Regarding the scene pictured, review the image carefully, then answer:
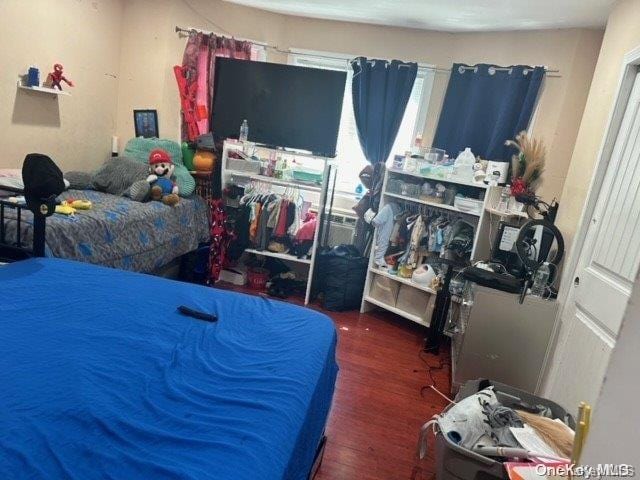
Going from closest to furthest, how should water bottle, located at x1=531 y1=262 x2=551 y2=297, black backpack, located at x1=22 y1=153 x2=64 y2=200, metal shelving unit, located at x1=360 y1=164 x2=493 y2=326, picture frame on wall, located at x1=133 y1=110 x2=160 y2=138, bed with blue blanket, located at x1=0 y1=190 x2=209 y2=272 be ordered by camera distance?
1. black backpack, located at x1=22 y1=153 x2=64 y2=200
2. bed with blue blanket, located at x1=0 y1=190 x2=209 y2=272
3. water bottle, located at x1=531 y1=262 x2=551 y2=297
4. metal shelving unit, located at x1=360 y1=164 x2=493 y2=326
5. picture frame on wall, located at x1=133 y1=110 x2=160 y2=138

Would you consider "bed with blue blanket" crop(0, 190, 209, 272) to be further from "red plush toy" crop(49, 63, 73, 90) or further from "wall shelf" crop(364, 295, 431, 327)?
"wall shelf" crop(364, 295, 431, 327)

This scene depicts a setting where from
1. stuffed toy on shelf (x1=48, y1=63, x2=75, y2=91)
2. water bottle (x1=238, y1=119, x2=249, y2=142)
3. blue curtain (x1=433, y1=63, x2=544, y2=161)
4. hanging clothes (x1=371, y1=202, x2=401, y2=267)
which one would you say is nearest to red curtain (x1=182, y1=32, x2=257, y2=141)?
water bottle (x1=238, y1=119, x2=249, y2=142)

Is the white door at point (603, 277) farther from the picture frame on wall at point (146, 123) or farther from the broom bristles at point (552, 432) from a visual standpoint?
the picture frame on wall at point (146, 123)

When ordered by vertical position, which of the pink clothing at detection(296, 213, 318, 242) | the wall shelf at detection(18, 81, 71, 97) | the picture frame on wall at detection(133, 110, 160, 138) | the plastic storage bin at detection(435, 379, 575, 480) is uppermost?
the wall shelf at detection(18, 81, 71, 97)

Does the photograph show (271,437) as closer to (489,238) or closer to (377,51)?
(489,238)

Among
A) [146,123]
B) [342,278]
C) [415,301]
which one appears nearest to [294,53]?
[146,123]

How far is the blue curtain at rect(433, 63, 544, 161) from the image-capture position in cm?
326

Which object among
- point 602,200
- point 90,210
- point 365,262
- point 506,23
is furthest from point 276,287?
point 506,23

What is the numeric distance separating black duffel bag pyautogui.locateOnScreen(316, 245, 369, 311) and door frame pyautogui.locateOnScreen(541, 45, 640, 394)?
1649 mm

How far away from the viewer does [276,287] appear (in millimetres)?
3750

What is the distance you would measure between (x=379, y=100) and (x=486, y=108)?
932 mm

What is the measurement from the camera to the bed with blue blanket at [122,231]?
2227 mm

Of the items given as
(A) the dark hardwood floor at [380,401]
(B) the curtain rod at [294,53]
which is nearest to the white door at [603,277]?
(A) the dark hardwood floor at [380,401]

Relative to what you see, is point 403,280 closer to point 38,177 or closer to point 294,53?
point 294,53
